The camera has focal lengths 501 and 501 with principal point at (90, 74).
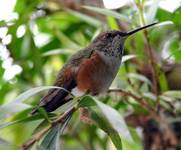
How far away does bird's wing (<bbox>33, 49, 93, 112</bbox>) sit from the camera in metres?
1.24

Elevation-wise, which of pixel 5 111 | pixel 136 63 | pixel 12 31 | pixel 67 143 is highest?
pixel 5 111

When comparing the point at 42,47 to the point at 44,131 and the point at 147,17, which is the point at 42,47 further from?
the point at 44,131

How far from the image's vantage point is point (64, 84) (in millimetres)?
1283

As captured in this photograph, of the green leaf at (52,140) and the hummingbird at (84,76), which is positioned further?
the hummingbird at (84,76)

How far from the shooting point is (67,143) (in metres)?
2.19

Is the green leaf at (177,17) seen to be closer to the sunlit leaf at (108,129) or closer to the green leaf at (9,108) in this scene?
the sunlit leaf at (108,129)

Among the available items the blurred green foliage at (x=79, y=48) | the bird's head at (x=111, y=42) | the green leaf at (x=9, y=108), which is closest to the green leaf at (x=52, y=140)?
the green leaf at (x=9, y=108)

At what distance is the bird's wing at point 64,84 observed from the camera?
1243 mm

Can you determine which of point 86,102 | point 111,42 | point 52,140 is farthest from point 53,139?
point 111,42

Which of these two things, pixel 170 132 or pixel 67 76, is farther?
pixel 170 132

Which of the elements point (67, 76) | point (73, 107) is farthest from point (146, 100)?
point (73, 107)

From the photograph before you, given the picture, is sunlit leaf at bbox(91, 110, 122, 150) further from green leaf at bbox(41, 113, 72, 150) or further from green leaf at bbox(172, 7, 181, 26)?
green leaf at bbox(172, 7, 181, 26)

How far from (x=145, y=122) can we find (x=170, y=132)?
0.10 meters

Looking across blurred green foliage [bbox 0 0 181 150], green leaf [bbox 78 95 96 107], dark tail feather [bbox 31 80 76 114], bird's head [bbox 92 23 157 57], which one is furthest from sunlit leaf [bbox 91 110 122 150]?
bird's head [bbox 92 23 157 57]
